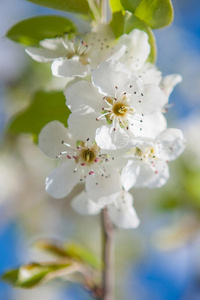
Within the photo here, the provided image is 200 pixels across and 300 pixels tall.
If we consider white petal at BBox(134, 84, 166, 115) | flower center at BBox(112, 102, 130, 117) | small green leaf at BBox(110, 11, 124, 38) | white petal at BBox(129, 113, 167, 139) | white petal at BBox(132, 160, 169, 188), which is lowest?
white petal at BBox(132, 160, 169, 188)

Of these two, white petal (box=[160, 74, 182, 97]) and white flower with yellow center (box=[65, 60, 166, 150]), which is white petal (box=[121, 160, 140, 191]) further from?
white petal (box=[160, 74, 182, 97])

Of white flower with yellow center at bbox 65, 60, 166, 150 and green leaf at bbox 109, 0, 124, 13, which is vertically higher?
green leaf at bbox 109, 0, 124, 13

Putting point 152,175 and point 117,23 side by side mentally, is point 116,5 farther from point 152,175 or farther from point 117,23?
point 152,175

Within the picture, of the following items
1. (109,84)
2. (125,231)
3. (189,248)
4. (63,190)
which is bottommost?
(125,231)

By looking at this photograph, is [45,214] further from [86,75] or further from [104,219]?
[86,75]

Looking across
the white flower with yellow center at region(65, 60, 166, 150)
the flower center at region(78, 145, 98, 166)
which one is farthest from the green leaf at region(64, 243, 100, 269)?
the white flower with yellow center at region(65, 60, 166, 150)

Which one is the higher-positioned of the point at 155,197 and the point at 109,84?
the point at 109,84

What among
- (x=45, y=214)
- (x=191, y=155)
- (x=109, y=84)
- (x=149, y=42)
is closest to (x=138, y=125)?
(x=109, y=84)
